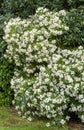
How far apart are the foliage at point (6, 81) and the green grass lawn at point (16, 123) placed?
40cm

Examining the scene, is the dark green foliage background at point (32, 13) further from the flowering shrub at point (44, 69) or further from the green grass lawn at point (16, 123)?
Result: the green grass lawn at point (16, 123)

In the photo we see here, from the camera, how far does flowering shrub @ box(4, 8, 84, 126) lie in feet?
30.6

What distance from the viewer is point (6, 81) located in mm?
10914

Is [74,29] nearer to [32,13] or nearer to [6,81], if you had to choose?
[32,13]

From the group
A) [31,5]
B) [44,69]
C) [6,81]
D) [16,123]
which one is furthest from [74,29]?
[16,123]

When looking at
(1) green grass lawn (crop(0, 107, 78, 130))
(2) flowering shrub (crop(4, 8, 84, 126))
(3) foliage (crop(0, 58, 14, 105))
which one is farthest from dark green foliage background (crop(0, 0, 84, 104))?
(1) green grass lawn (crop(0, 107, 78, 130))

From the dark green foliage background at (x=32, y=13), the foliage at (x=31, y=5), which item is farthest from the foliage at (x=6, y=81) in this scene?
the foliage at (x=31, y=5)

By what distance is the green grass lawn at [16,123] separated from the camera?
9633 millimetres

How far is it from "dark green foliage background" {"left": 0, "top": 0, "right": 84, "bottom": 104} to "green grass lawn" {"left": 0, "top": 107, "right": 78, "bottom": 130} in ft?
1.96

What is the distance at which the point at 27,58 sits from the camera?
1010 centimetres

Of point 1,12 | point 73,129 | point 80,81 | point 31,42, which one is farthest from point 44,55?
point 1,12

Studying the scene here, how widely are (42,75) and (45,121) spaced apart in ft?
3.81

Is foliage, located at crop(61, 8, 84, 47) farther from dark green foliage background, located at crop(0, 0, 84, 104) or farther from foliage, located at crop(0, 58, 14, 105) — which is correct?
foliage, located at crop(0, 58, 14, 105)

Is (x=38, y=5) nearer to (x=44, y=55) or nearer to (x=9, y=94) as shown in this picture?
(x=44, y=55)
